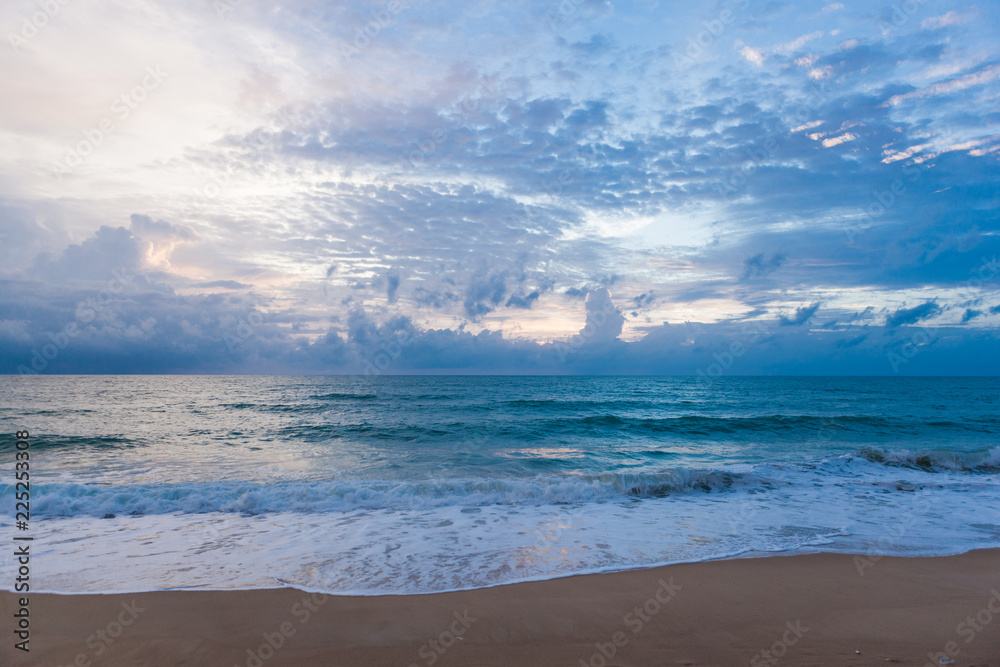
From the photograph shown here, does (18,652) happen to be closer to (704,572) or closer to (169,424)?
(704,572)

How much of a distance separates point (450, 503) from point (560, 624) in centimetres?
597

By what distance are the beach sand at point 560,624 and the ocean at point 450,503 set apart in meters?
0.53

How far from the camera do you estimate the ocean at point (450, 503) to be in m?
6.95

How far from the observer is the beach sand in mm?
4594

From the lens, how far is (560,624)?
518cm

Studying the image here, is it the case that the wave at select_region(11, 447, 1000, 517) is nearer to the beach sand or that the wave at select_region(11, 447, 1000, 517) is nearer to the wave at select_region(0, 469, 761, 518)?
the wave at select_region(0, 469, 761, 518)

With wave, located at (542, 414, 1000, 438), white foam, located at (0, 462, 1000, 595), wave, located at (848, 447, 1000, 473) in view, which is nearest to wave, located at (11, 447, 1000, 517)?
white foam, located at (0, 462, 1000, 595)

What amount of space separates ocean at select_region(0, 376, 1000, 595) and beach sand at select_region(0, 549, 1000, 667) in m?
0.53

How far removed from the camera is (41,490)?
10852 millimetres

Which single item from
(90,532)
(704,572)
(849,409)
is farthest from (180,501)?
(849,409)

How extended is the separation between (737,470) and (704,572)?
8.77m

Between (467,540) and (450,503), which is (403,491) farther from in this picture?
(467,540)

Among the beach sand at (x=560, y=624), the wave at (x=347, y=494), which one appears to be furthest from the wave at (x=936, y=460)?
the beach sand at (x=560, y=624)

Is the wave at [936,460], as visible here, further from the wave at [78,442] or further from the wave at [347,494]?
the wave at [78,442]
